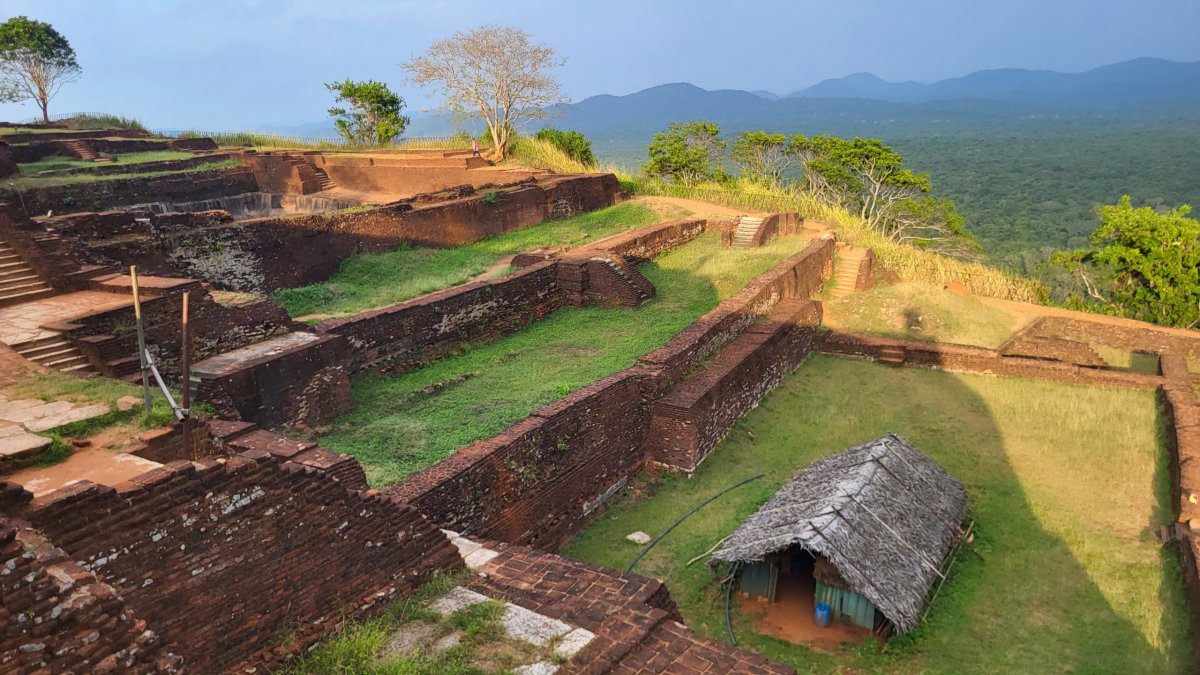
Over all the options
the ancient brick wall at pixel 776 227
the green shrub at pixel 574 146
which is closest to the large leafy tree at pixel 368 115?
the green shrub at pixel 574 146

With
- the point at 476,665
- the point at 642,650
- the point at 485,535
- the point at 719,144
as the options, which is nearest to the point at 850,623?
the point at 642,650

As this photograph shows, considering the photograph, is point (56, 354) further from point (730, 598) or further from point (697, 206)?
point (697, 206)

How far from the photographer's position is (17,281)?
8734 millimetres

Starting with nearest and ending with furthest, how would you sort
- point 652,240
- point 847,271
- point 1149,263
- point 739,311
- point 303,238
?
point 739,311
point 303,238
point 652,240
point 847,271
point 1149,263

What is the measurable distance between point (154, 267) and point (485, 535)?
7.02 metres

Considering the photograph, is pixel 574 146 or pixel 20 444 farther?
pixel 574 146

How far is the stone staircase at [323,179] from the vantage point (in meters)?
21.2

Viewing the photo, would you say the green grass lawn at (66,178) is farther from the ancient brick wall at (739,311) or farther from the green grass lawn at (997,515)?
the green grass lawn at (997,515)

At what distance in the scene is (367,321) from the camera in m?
10.0

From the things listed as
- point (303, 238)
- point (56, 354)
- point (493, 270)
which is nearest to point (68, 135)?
point (303, 238)

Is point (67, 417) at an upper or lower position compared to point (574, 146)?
lower

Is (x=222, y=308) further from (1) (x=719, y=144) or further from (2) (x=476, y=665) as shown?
(1) (x=719, y=144)

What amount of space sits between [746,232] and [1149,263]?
9865 mm

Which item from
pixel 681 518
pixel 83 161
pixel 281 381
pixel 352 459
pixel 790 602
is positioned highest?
pixel 83 161
